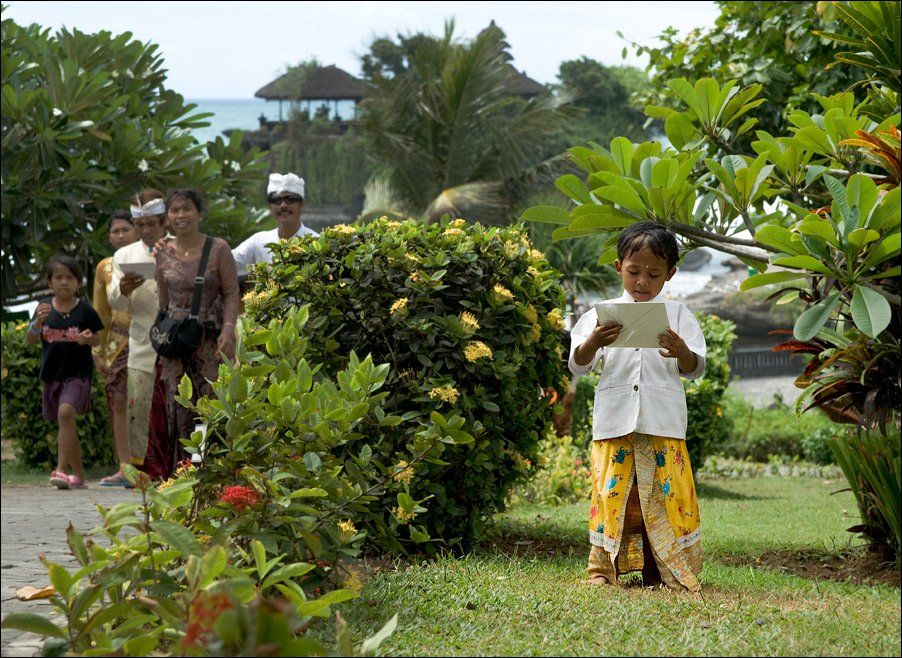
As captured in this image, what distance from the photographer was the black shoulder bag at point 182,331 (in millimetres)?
6875

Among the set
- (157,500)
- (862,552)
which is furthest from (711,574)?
(157,500)

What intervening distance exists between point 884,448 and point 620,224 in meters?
1.40

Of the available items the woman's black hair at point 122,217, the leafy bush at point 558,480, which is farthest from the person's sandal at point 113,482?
the leafy bush at point 558,480

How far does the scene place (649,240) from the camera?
450 centimetres

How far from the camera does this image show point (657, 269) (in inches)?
180

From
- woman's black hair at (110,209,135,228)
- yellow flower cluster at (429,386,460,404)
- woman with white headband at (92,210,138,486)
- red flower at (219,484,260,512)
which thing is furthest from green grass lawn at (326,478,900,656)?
woman's black hair at (110,209,135,228)

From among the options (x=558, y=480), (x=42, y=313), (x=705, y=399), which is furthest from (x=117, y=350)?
(x=705, y=399)

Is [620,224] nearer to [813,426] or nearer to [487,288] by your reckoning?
[487,288]

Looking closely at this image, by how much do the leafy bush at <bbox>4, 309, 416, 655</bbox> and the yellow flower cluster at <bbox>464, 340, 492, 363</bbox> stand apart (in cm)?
82

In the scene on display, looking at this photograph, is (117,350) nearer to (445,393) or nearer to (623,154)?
(445,393)

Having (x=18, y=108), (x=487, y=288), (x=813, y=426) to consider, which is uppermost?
(x=18, y=108)

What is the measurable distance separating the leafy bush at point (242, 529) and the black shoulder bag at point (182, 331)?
2.16 metres

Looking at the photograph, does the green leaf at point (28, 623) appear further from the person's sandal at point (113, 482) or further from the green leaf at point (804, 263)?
the person's sandal at point (113, 482)

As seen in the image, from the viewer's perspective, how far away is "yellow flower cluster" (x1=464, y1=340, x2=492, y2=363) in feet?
17.6
